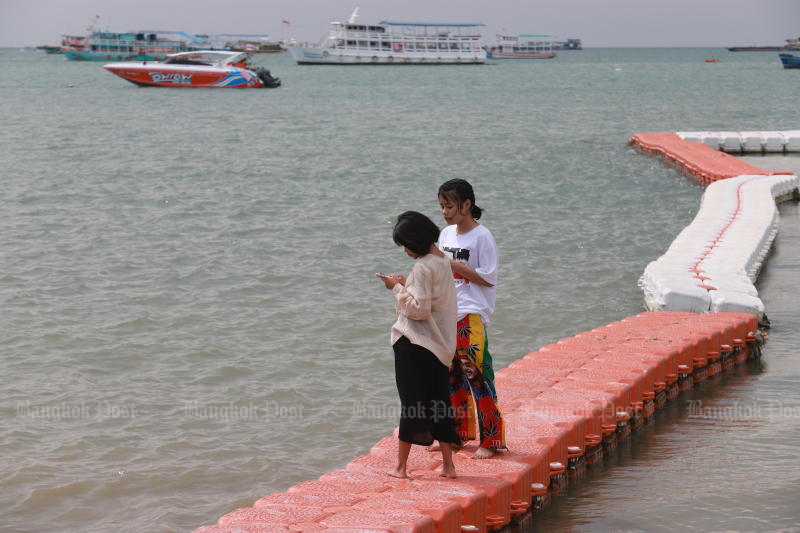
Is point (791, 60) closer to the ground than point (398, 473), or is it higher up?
higher up

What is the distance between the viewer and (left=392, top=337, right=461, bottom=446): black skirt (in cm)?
483

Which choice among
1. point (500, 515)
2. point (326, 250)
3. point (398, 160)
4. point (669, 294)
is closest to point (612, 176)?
point (398, 160)

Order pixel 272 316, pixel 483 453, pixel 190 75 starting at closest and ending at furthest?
pixel 483 453
pixel 272 316
pixel 190 75

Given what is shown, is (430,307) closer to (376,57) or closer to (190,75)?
(190,75)

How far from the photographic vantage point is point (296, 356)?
9.92 meters

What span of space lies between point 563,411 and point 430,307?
172cm

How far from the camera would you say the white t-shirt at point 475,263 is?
5.07 meters

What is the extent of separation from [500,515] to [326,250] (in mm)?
10852

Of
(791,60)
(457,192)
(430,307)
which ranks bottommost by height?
(430,307)

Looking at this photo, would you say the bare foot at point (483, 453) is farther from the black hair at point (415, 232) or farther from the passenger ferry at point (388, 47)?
the passenger ferry at point (388, 47)

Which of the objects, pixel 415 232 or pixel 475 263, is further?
pixel 475 263

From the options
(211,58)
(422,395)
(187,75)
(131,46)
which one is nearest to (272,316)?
(422,395)

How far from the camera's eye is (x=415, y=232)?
4.68 meters

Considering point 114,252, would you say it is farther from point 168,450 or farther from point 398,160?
point 398,160
